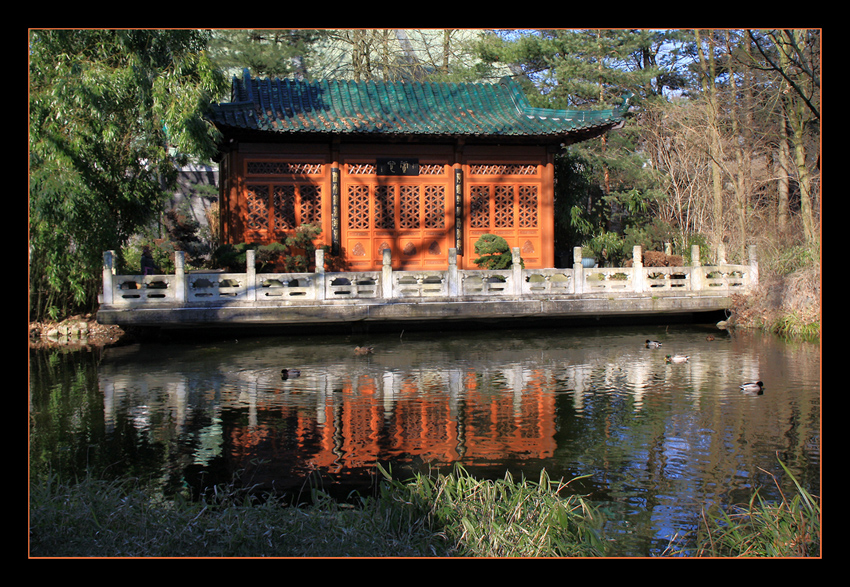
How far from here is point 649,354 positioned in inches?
465

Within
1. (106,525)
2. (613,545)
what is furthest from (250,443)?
(613,545)

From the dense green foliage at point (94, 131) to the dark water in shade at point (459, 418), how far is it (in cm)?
206

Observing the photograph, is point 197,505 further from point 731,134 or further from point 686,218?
point 731,134

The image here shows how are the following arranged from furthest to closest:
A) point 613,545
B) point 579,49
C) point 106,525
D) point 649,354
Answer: point 579,49, point 649,354, point 613,545, point 106,525

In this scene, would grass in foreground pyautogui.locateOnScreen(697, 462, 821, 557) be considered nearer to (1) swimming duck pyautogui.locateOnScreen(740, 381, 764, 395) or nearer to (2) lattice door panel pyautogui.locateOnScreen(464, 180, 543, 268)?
(1) swimming duck pyautogui.locateOnScreen(740, 381, 764, 395)

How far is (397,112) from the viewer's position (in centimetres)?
1655

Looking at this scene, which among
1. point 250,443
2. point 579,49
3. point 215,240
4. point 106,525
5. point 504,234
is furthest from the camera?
point 579,49

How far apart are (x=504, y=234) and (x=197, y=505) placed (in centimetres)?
1280

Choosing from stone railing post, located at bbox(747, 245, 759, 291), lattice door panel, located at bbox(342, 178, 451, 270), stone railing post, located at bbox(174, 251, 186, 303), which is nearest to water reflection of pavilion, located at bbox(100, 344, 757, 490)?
stone railing post, located at bbox(174, 251, 186, 303)

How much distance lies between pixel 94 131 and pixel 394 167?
6.22 m

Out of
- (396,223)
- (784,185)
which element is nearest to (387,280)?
(396,223)

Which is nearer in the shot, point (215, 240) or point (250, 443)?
point (250, 443)

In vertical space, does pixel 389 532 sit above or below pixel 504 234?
below

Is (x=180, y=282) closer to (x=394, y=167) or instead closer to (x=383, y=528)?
(x=394, y=167)
